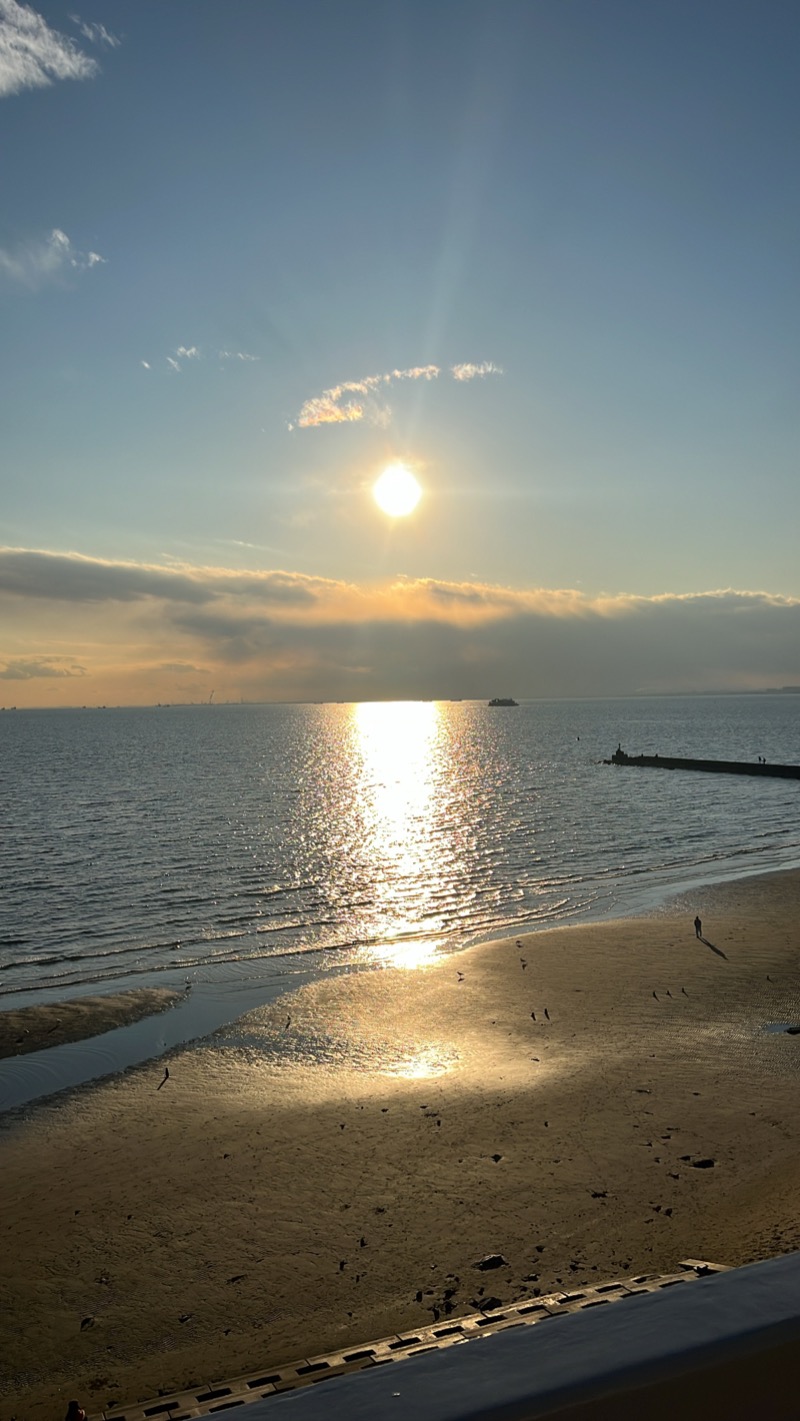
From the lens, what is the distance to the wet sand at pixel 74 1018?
2398 centimetres

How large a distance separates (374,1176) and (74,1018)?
530 inches

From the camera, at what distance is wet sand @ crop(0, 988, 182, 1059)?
24.0 meters

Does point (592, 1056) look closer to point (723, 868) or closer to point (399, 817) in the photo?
point (723, 868)

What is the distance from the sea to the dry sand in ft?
14.7

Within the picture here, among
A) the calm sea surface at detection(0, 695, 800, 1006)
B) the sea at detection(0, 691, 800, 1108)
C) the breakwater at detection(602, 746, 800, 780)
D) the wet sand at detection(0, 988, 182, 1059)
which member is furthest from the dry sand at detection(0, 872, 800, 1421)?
the breakwater at detection(602, 746, 800, 780)

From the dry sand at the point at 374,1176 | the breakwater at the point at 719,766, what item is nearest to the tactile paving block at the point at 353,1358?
the dry sand at the point at 374,1176

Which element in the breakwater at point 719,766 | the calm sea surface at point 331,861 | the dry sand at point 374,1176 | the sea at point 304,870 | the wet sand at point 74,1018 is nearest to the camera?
the dry sand at point 374,1176

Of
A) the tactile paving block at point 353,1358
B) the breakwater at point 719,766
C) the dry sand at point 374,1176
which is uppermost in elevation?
the breakwater at point 719,766

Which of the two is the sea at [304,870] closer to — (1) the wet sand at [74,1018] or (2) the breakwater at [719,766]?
(1) the wet sand at [74,1018]

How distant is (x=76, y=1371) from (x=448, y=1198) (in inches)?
237

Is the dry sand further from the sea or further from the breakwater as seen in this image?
the breakwater

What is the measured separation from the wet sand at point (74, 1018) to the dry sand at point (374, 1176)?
3593 millimetres

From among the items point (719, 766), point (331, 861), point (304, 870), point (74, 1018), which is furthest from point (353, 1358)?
point (719, 766)

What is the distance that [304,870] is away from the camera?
49.8 meters
